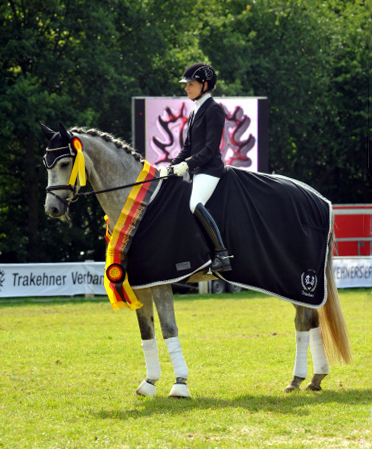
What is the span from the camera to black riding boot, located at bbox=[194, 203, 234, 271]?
634 centimetres

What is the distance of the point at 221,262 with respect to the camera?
6.37 meters

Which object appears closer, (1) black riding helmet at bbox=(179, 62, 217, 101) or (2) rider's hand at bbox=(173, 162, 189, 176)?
(2) rider's hand at bbox=(173, 162, 189, 176)

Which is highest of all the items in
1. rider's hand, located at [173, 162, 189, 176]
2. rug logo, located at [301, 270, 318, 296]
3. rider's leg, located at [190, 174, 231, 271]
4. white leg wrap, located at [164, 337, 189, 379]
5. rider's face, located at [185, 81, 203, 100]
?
rider's face, located at [185, 81, 203, 100]

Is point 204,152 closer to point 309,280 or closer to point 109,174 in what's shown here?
point 109,174

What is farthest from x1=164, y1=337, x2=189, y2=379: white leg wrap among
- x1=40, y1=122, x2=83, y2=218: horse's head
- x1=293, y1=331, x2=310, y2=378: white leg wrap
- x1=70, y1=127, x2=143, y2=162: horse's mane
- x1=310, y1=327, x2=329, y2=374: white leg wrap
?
x1=70, y1=127, x2=143, y2=162: horse's mane

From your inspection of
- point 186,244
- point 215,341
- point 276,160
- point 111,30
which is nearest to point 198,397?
point 186,244

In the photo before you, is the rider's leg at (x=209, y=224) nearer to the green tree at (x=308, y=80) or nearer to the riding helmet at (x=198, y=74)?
the riding helmet at (x=198, y=74)

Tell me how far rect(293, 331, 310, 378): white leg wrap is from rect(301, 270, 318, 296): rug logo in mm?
462

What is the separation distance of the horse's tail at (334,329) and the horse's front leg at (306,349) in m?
0.08

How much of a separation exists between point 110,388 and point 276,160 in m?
29.5

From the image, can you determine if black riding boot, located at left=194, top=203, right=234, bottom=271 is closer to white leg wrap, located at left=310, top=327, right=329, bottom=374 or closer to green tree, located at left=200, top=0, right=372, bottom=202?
white leg wrap, located at left=310, top=327, right=329, bottom=374

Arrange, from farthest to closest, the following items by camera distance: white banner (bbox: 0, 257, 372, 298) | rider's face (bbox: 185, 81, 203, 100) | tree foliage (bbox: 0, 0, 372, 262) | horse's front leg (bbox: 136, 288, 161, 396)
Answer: tree foliage (bbox: 0, 0, 372, 262)
white banner (bbox: 0, 257, 372, 298)
rider's face (bbox: 185, 81, 203, 100)
horse's front leg (bbox: 136, 288, 161, 396)

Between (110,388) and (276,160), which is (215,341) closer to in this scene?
(110,388)

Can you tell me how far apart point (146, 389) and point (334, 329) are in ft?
7.05
